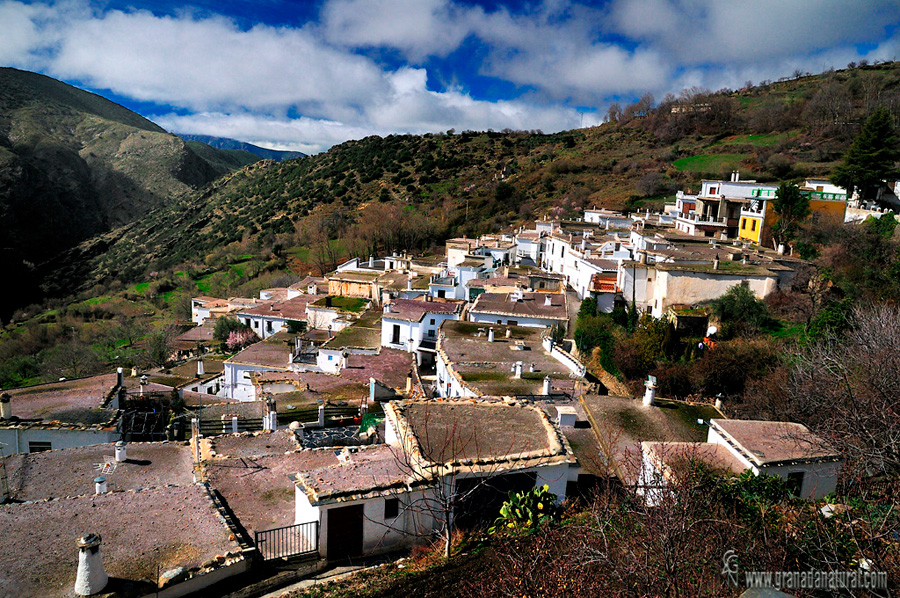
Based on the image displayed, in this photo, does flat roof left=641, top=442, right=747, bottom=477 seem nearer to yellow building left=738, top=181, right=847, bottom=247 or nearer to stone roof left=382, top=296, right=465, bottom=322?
stone roof left=382, top=296, right=465, bottom=322

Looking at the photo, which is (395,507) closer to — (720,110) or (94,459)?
(94,459)

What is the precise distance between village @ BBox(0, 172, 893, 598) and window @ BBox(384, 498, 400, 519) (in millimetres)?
34

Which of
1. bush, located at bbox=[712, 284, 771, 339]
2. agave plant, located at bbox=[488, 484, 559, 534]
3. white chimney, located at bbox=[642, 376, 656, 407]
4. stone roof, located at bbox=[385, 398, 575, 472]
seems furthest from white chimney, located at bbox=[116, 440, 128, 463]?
bush, located at bbox=[712, 284, 771, 339]

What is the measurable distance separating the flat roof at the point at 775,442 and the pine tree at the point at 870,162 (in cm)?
3004

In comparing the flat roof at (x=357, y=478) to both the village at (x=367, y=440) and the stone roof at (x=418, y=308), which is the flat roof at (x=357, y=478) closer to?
the village at (x=367, y=440)

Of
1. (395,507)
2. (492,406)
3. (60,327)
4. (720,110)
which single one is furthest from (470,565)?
(720,110)

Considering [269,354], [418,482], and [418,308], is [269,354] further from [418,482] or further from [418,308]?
[418,482]

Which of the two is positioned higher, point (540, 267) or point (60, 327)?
point (540, 267)

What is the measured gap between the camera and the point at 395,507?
8.12 m

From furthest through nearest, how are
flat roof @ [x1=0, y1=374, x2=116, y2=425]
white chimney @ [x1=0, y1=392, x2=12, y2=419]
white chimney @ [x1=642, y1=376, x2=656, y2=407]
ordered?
flat roof @ [x1=0, y1=374, x2=116, y2=425]
white chimney @ [x1=0, y1=392, x2=12, y2=419]
white chimney @ [x1=642, y1=376, x2=656, y2=407]

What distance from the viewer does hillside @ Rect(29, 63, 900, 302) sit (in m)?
57.2

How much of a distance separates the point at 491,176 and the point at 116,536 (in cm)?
7195

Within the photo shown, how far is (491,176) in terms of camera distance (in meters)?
75.6

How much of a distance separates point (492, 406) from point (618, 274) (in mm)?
17456
